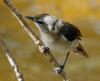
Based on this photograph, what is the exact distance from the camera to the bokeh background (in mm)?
5223

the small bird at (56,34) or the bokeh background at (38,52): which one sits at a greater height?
the small bird at (56,34)

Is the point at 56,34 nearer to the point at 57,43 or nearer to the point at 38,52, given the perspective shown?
the point at 57,43

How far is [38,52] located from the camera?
5.51 meters

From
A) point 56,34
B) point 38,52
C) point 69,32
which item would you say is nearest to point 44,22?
point 56,34

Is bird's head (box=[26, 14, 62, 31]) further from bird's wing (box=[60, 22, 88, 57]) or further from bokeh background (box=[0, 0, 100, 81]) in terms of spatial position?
bokeh background (box=[0, 0, 100, 81])

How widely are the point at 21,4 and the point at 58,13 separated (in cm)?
53

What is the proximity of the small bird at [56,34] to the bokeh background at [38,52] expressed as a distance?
201cm

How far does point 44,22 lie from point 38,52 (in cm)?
273

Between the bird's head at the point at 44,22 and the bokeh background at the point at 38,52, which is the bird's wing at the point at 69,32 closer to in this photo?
the bird's head at the point at 44,22

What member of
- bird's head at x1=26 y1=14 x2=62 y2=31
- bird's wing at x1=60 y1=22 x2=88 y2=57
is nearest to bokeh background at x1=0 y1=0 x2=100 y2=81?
bird's wing at x1=60 y1=22 x2=88 y2=57

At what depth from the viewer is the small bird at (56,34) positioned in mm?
2781

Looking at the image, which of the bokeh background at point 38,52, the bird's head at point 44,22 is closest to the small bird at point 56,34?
the bird's head at point 44,22

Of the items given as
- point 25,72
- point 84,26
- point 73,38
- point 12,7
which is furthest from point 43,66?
point 12,7

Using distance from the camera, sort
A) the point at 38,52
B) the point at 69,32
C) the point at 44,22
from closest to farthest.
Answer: the point at 44,22
the point at 69,32
the point at 38,52
